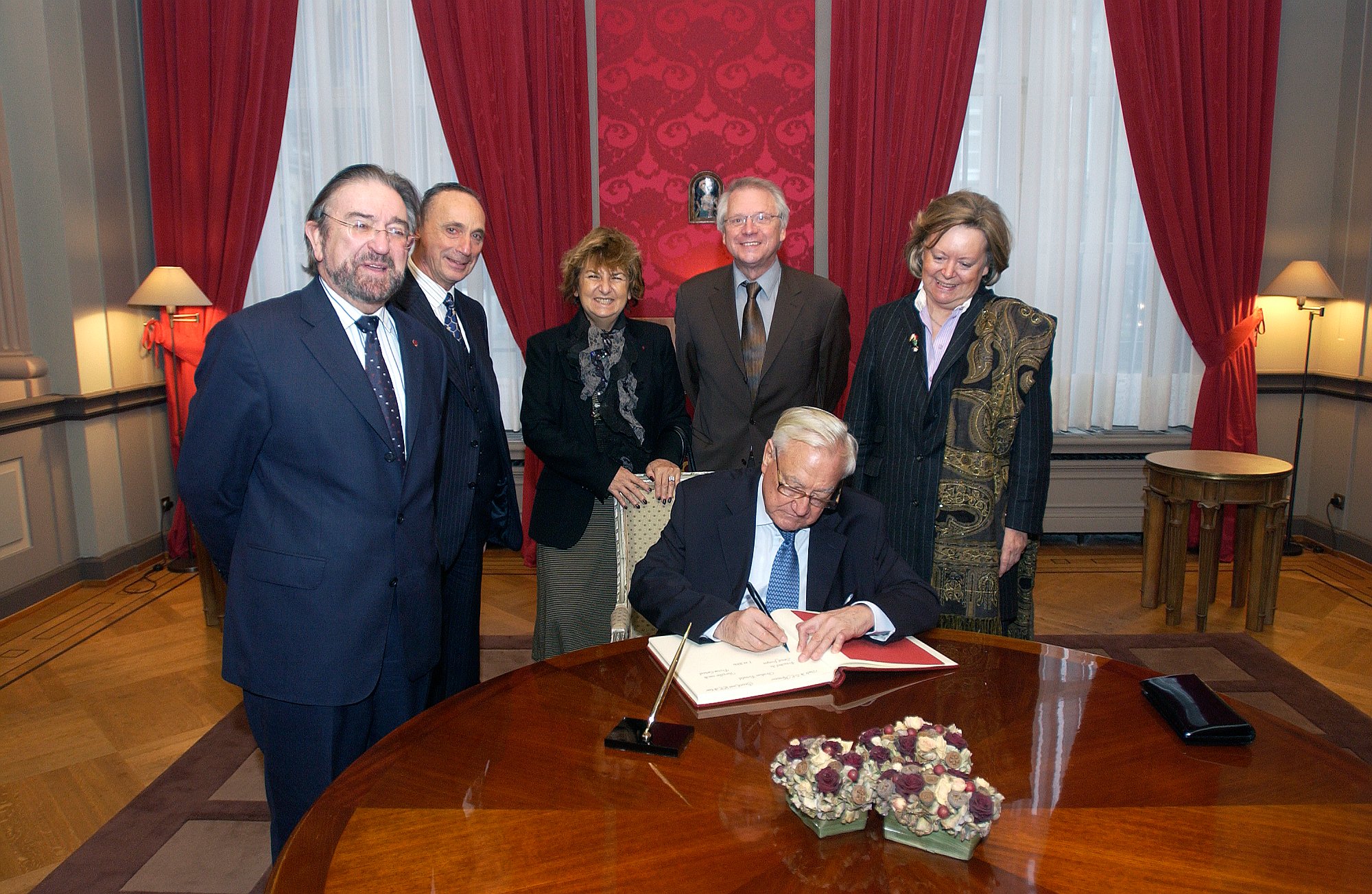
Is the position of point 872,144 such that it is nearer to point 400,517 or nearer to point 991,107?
point 991,107

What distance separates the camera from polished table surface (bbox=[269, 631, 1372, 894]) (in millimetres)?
1191

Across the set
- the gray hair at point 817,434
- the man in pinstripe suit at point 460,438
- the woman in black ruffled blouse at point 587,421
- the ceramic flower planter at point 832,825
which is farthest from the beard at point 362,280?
the ceramic flower planter at point 832,825

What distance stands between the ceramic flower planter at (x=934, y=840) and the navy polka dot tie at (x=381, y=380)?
1211 millimetres

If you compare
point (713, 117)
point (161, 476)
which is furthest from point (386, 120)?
point (161, 476)

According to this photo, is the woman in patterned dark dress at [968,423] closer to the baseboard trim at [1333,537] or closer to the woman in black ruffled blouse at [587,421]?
the woman in black ruffled blouse at [587,421]

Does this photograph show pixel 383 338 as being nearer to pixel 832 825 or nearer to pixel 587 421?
pixel 587 421

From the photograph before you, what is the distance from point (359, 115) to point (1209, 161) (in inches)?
184

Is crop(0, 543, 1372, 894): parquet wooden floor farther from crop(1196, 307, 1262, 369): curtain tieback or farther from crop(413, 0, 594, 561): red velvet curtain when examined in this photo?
crop(413, 0, 594, 561): red velvet curtain

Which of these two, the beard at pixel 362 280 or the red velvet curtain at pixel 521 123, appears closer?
the beard at pixel 362 280

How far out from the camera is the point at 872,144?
5066mm

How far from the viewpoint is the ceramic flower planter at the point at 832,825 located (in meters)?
1.26

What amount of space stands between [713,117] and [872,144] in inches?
34.3

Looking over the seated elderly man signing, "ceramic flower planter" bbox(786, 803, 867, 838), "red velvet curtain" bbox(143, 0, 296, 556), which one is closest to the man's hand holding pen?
the seated elderly man signing

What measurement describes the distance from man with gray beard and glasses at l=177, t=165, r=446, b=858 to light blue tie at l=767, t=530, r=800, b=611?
2.56 feet
